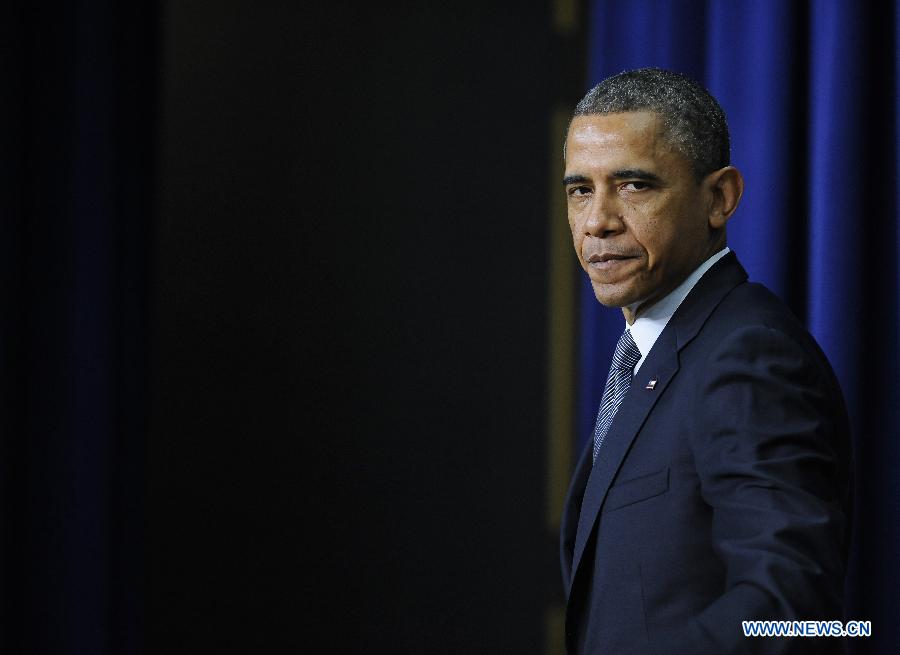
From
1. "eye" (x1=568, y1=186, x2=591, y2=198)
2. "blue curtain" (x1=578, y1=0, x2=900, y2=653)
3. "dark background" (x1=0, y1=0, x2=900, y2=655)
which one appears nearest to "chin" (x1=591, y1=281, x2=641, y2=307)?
"eye" (x1=568, y1=186, x2=591, y2=198)

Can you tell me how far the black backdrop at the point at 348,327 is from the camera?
7.18ft

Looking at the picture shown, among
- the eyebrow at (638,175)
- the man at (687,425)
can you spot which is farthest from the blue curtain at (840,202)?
the eyebrow at (638,175)

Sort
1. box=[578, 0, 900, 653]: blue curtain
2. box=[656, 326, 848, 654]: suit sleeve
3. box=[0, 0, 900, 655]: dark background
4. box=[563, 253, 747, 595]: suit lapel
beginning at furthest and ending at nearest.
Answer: box=[0, 0, 900, 655]: dark background
box=[578, 0, 900, 653]: blue curtain
box=[563, 253, 747, 595]: suit lapel
box=[656, 326, 848, 654]: suit sleeve

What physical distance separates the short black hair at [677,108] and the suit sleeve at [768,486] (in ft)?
0.93

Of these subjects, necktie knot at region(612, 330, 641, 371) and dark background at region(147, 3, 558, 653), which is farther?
dark background at region(147, 3, 558, 653)

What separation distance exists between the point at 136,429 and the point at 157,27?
0.87 metres

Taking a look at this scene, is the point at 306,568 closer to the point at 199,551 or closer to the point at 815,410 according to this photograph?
the point at 199,551

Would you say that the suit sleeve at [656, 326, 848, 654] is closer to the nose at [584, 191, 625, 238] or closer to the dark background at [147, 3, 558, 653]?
the nose at [584, 191, 625, 238]

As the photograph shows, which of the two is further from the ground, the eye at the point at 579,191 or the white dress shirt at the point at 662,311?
the eye at the point at 579,191

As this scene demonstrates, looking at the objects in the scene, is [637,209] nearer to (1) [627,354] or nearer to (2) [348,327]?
(1) [627,354]

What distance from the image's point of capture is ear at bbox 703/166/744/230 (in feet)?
3.78

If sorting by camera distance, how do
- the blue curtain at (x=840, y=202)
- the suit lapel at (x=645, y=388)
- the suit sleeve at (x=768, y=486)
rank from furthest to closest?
the blue curtain at (x=840, y=202) → the suit lapel at (x=645, y=388) → the suit sleeve at (x=768, y=486)

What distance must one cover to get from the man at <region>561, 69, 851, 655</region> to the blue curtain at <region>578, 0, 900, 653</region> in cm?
49

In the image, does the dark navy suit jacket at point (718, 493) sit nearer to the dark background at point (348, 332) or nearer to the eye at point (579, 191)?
the eye at point (579, 191)
